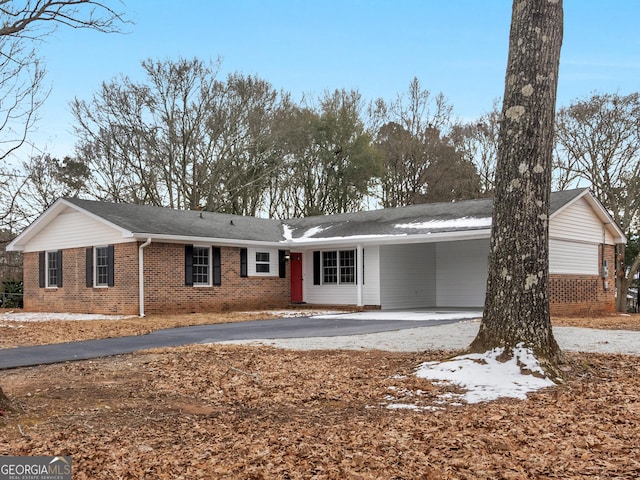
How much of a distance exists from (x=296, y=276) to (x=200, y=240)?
184 inches

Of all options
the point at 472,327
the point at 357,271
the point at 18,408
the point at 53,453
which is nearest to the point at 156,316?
the point at 357,271

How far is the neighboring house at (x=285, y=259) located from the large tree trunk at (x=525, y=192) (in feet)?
35.0

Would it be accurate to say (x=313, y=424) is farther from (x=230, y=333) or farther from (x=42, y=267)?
(x=42, y=267)

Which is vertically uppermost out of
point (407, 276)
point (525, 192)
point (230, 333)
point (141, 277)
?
point (525, 192)

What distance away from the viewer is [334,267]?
22484 mm

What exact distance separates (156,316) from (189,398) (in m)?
12.4

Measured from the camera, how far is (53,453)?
4652 mm

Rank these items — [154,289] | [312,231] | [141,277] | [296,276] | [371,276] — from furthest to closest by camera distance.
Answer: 1. [312,231]
2. [296,276]
3. [371,276]
4. [154,289]
5. [141,277]

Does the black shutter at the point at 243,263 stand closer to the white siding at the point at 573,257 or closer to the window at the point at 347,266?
the window at the point at 347,266

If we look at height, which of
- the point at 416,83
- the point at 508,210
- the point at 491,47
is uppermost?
the point at 416,83

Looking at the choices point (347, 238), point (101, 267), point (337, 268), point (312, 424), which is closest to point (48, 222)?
point (101, 267)

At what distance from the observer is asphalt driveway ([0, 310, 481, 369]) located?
398 inches

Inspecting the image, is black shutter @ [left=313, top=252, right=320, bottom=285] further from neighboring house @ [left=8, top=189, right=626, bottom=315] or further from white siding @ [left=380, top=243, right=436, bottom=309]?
white siding @ [left=380, top=243, right=436, bottom=309]

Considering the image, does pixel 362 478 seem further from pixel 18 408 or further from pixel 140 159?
pixel 140 159
